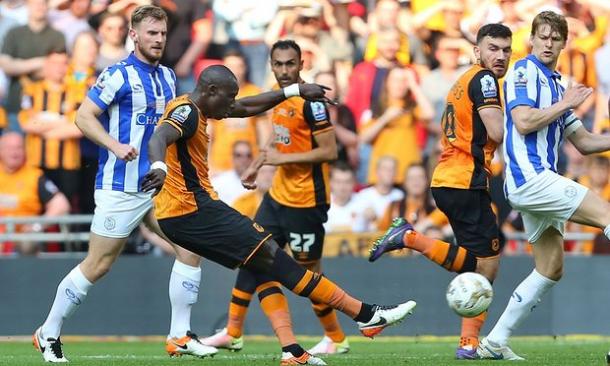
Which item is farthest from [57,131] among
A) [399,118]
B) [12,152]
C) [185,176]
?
[185,176]

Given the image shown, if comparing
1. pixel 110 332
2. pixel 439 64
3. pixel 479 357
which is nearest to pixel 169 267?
pixel 110 332

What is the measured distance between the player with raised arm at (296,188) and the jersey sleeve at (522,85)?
2.29 metres

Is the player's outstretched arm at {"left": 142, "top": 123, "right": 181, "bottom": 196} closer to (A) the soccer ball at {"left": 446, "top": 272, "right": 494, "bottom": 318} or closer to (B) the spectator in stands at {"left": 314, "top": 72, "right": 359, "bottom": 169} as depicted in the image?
(A) the soccer ball at {"left": 446, "top": 272, "right": 494, "bottom": 318}

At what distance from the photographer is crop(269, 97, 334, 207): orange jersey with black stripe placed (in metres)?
11.3

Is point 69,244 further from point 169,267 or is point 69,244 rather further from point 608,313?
point 608,313

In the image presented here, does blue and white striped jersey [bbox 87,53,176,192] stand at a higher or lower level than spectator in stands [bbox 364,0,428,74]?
lower

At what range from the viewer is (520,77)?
9.29 metres

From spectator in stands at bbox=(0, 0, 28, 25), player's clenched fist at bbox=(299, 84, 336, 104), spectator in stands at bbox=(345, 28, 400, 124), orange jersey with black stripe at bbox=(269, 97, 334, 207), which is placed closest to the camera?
player's clenched fist at bbox=(299, 84, 336, 104)

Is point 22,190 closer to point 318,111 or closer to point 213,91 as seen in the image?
point 318,111

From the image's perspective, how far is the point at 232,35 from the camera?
52.2ft

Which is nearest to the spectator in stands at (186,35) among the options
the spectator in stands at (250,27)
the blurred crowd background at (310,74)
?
the blurred crowd background at (310,74)

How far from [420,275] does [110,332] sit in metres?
3.53

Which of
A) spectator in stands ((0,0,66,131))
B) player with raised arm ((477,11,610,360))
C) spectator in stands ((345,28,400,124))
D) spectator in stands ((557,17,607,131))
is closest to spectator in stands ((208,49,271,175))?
spectator in stands ((345,28,400,124))

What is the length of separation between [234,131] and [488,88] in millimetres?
6459
